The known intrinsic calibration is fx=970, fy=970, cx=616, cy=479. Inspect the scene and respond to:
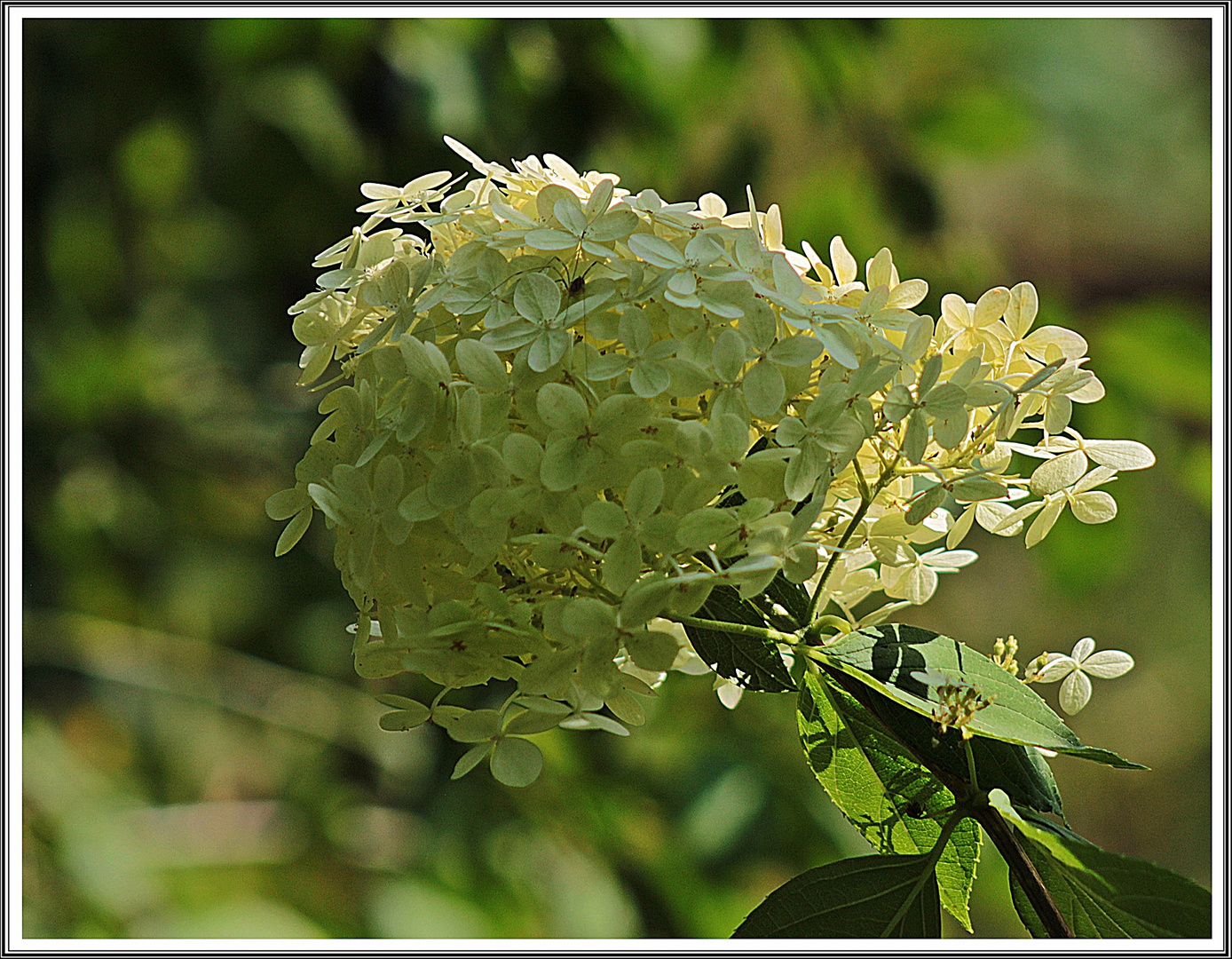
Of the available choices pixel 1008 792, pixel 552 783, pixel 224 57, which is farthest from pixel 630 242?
pixel 224 57

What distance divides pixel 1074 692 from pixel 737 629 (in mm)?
131

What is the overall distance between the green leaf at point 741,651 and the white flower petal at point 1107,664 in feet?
0.35

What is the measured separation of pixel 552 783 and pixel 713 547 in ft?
2.62

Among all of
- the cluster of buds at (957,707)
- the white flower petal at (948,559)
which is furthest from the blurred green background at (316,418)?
the cluster of buds at (957,707)

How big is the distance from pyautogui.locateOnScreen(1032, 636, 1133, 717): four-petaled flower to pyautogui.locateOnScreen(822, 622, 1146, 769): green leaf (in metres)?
0.03

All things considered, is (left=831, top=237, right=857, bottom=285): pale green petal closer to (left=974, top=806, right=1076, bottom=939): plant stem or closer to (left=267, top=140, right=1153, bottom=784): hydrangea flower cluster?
(left=267, top=140, right=1153, bottom=784): hydrangea flower cluster

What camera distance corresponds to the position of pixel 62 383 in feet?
4.56

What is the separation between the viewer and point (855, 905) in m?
0.31

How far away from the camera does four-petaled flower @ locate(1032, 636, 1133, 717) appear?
1.07 ft

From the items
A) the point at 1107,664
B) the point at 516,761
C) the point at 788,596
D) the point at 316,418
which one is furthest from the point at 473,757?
the point at 316,418

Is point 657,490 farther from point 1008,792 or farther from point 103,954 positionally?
point 103,954

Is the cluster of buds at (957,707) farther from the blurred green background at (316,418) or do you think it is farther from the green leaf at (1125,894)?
the blurred green background at (316,418)

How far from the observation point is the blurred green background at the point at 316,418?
95 centimetres

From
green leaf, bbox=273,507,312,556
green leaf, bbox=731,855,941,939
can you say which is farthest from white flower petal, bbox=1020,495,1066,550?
green leaf, bbox=273,507,312,556
